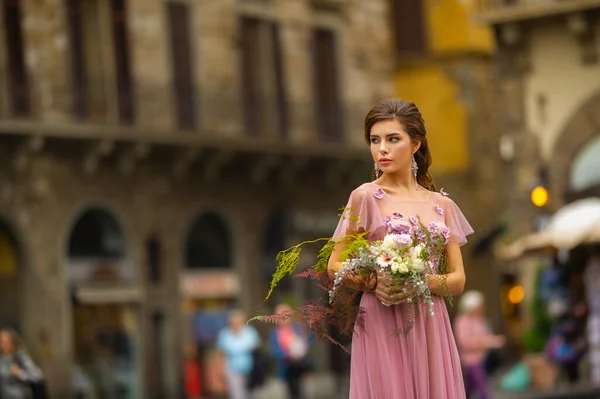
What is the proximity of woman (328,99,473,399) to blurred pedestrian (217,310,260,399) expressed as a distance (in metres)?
17.9

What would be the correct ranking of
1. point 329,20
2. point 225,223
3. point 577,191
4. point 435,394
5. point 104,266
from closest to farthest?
point 435,394
point 577,191
point 104,266
point 225,223
point 329,20

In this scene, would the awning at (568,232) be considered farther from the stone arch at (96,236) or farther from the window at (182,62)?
the window at (182,62)

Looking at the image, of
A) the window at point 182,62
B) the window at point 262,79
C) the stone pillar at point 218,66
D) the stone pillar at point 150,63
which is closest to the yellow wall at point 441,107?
the window at point 262,79

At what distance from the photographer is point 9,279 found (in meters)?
29.7

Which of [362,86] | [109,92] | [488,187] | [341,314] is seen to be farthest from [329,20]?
[341,314]

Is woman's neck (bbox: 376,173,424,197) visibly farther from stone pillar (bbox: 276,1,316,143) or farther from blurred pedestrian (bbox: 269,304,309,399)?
stone pillar (bbox: 276,1,316,143)

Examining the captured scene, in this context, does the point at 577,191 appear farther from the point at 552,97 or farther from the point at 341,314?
the point at 341,314

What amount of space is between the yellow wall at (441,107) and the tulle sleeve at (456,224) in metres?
33.3

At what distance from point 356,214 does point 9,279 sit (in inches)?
911

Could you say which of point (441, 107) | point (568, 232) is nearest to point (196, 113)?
point (441, 107)

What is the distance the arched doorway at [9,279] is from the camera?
29.4 metres

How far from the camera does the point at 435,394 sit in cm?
714

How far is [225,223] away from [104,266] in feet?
13.9

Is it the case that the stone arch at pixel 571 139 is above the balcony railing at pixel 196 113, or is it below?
below
